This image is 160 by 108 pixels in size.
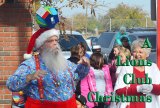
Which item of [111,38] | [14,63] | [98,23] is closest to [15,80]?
[14,63]

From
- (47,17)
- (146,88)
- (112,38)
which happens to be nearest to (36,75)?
(47,17)

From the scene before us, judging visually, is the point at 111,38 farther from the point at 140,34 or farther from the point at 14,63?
the point at 14,63

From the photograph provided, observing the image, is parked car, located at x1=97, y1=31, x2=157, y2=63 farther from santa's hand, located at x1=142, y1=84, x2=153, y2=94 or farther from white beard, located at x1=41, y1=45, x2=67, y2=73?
white beard, located at x1=41, y1=45, x2=67, y2=73

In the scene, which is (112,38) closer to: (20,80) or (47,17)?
(47,17)

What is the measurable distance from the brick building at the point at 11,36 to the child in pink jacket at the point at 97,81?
3.39ft

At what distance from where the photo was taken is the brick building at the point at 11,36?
7.99m

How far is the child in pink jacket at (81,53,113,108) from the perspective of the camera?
26.0 ft

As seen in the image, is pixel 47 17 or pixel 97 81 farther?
pixel 97 81

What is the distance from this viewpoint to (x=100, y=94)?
7.97m

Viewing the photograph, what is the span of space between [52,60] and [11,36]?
9.67ft

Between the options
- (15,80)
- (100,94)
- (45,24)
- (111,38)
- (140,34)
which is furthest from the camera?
(111,38)

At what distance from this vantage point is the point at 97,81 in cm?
802

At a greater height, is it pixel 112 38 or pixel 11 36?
pixel 11 36

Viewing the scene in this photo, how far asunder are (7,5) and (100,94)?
1.89 metres
